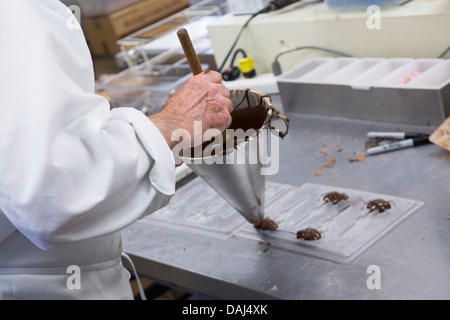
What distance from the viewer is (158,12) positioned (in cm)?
605

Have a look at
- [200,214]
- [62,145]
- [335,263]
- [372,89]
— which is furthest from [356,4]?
[62,145]

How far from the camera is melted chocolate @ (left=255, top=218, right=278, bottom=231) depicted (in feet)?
4.92

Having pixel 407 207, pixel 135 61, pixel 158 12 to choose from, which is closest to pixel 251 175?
pixel 407 207

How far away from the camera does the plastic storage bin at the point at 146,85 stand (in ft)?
8.71

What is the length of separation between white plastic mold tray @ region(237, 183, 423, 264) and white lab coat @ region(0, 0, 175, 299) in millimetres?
495

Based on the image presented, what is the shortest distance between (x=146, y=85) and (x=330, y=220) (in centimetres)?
154

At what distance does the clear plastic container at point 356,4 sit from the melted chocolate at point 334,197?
29.9 inches

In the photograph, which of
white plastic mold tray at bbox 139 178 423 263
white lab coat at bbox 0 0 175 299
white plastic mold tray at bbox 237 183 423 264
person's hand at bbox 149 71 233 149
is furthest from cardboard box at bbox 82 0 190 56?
Result: white lab coat at bbox 0 0 175 299

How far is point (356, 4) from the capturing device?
2.00 meters

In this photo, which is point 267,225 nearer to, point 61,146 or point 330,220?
point 330,220

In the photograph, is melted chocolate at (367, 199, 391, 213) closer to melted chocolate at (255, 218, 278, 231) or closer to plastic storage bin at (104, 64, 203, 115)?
melted chocolate at (255, 218, 278, 231)

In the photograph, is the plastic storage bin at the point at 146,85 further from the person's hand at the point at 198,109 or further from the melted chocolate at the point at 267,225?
the person's hand at the point at 198,109

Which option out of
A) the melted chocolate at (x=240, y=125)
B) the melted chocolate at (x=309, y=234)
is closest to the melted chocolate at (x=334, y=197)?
the melted chocolate at (x=309, y=234)

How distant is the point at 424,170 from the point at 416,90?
0.91 feet
